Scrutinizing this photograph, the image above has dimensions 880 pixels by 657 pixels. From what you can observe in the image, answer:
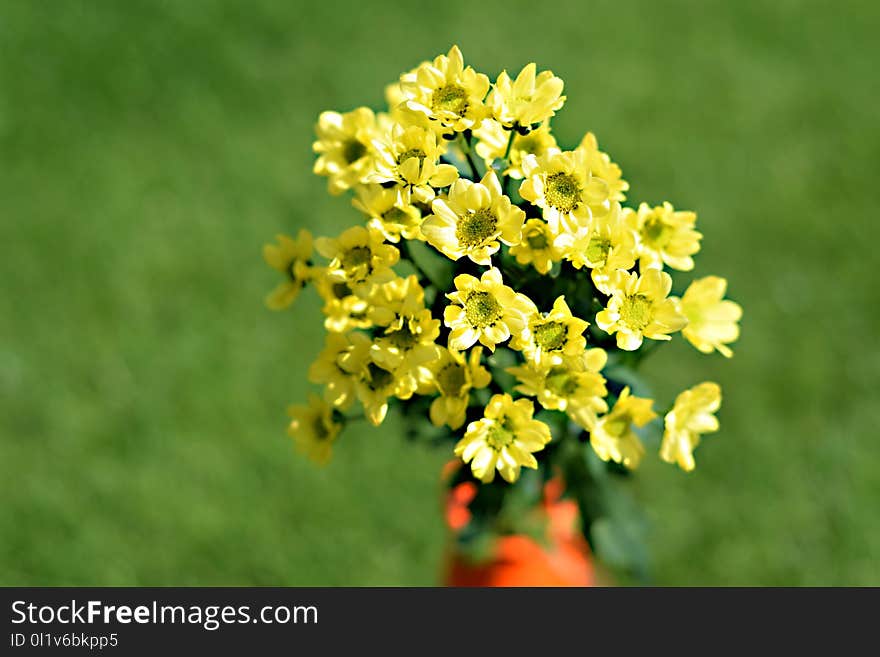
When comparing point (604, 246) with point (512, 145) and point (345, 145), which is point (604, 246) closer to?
point (512, 145)

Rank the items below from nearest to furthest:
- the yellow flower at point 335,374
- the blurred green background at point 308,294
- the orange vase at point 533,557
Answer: the yellow flower at point 335,374
the orange vase at point 533,557
the blurred green background at point 308,294

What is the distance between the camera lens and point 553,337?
789mm

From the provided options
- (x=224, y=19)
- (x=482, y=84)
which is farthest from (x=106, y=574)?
(x=224, y=19)

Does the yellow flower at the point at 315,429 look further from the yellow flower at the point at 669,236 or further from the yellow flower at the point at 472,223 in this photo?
the yellow flower at the point at 669,236

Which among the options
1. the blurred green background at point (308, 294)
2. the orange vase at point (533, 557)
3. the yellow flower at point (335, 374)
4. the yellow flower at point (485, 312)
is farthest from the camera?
the blurred green background at point (308, 294)

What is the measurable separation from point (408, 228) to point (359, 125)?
0.16m

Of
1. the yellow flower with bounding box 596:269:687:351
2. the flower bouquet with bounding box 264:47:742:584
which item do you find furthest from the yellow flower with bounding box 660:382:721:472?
the yellow flower with bounding box 596:269:687:351

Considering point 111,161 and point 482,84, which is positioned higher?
point 111,161

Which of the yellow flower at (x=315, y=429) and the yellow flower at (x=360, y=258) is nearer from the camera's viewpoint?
the yellow flower at (x=360, y=258)

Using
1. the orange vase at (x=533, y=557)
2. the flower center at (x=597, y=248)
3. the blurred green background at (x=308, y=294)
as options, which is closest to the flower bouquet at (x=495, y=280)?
the flower center at (x=597, y=248)

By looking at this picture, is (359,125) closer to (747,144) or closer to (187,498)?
(187,498)

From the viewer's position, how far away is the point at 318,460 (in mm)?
958

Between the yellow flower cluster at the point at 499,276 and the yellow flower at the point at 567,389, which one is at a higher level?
the yellow flower cluster at the point at 499,276

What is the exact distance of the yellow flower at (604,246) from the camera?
772 millimetres
